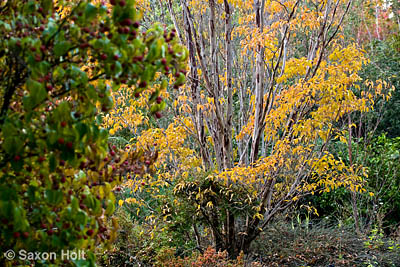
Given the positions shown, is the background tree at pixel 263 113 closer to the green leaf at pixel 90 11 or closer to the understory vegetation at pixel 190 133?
the understory vegetation at pixel 190 133

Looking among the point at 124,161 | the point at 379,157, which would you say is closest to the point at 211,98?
the point at 124,161

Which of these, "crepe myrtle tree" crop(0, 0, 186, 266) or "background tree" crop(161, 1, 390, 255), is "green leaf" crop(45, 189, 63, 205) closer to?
"crepe myrtle tree" crop(0, 0, 186, 266)

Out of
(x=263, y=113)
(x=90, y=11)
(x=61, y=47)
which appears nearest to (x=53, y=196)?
(x=61, y=47)

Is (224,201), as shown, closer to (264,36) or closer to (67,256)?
(264,36)

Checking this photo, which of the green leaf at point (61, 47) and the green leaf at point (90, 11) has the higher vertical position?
the green leaf at point (90, 11)

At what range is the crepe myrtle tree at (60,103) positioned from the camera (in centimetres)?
129

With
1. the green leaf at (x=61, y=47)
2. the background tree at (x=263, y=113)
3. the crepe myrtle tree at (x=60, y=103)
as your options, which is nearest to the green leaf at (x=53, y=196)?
the crepe myrtle tree at (x=60, y=103)

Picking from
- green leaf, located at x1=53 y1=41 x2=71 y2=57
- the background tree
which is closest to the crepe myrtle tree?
green leaf, located at x1=53 y1=41 x2=71 y2=57

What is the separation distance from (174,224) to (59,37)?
12.1ft

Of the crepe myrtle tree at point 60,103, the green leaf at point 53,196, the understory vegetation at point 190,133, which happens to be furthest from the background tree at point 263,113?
the green leaf at point 53,196

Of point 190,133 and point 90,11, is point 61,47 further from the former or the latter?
point 190,133

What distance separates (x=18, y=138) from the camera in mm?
1271

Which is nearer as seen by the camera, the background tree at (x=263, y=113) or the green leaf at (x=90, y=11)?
the green leaf at (x=90, y=11)

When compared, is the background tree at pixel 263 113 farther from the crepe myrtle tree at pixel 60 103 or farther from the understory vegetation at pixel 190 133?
the crepe myrtle tree at pixel 60 103
